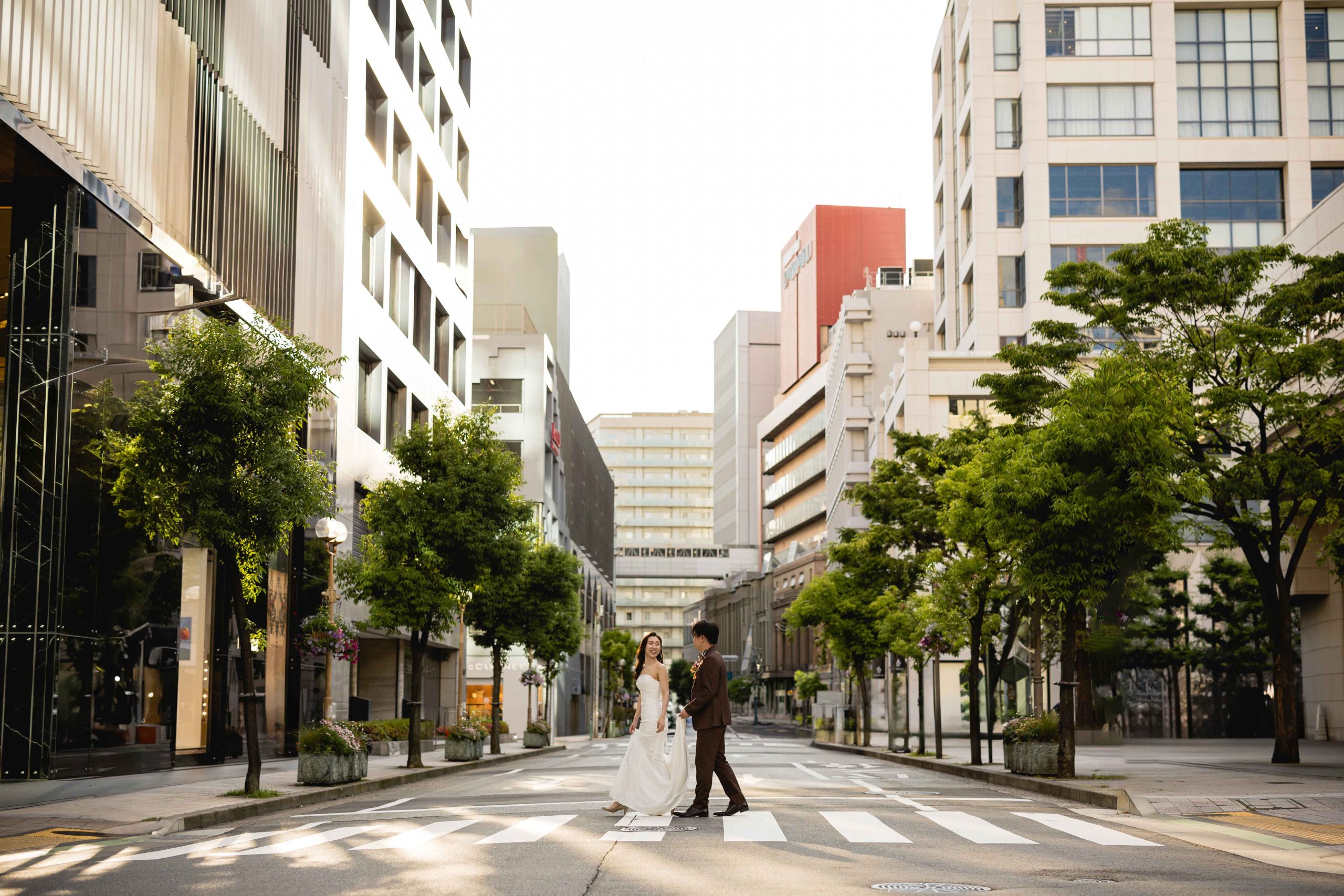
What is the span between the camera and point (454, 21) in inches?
2031

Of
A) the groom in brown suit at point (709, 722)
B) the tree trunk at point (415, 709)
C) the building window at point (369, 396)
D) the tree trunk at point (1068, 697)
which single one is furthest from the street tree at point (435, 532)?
the groom in brown suit at point (709, 722)

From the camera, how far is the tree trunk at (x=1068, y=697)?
21031 mm

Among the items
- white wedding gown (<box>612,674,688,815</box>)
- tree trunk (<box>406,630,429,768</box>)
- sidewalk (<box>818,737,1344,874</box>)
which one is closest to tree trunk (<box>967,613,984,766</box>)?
sidewalk (<box>818,737,1344,874</box>)

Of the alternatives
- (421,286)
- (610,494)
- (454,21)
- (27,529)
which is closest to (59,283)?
(27,529)

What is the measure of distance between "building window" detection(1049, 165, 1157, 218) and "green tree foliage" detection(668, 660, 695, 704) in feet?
338

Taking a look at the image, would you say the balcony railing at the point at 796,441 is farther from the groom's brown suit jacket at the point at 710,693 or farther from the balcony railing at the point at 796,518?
the groom's brown suit jacket at the point at 710,693

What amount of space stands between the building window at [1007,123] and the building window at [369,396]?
1526 inches

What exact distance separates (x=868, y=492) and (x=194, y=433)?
23.1 m

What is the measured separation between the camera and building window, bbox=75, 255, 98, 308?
19516mm

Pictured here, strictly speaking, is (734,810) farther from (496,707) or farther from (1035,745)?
(496,707)

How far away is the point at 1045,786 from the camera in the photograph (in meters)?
19.8

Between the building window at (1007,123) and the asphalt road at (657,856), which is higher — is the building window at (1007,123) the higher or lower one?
the higher one

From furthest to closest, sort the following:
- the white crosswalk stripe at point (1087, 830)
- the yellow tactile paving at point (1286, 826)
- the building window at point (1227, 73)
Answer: the building window at point (1227, 73) → the yellow tactile paving at point (1286, 826) → the white crosswalk stripe at point (1087, 830)

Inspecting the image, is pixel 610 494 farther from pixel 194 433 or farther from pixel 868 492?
pixel 194 433
